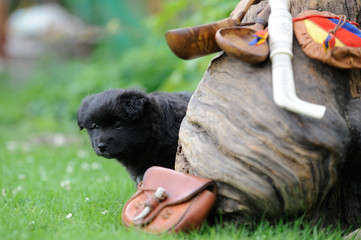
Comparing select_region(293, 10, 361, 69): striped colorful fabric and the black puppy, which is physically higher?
select_region(293, 10, 361, 69): striped colorful fabric

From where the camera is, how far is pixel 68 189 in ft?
15.0

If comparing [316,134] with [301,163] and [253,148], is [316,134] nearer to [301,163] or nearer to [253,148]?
[301,163]

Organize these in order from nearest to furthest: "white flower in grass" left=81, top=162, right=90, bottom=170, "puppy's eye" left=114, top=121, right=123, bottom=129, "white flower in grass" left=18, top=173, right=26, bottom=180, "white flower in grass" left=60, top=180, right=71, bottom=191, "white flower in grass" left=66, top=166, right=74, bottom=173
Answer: "puppy's eye" left=114, top=121, right=123, bottom=129
"white flower in grass" left=60, top=180, right=71, bottom=191
"white flower in grass" left=18, top=173, right=26, bottom=180
"white flower in grass" left=66, top=166, right=74, bottom=173
"white flower in grass" left=81, top=162, right=90, bottom=170

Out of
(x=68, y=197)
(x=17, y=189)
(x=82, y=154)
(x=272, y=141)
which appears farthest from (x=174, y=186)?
(x=82, y=154)

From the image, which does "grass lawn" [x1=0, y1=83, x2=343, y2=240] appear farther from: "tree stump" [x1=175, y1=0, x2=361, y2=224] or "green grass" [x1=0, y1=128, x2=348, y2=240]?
"tree stump" [x1=175, y1=0, x2=361, y2=224]

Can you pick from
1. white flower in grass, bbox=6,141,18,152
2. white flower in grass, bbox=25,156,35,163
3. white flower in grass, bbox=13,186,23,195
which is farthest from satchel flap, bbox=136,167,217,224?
white flower in grass, bbox=6,141,18,152

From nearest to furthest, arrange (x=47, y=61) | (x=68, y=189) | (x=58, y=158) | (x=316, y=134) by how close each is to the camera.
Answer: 1. (x=316, y=134)
2. (x=68, y=189)
3. (x=58, y=158)
4. (x=47, y=61)

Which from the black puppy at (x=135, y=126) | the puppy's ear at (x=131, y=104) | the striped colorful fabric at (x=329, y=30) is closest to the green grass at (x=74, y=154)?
the black puppy at (x=135, y=126)

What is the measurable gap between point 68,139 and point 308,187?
6404 mm

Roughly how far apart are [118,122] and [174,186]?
1.48 metres

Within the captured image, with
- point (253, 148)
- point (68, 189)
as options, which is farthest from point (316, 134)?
point (68, 189)

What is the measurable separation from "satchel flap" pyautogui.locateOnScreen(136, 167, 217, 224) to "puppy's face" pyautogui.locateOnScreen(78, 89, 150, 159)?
116 centimetres

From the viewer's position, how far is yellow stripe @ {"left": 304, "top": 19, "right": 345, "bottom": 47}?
2.88 metres

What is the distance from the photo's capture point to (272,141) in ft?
8.82
